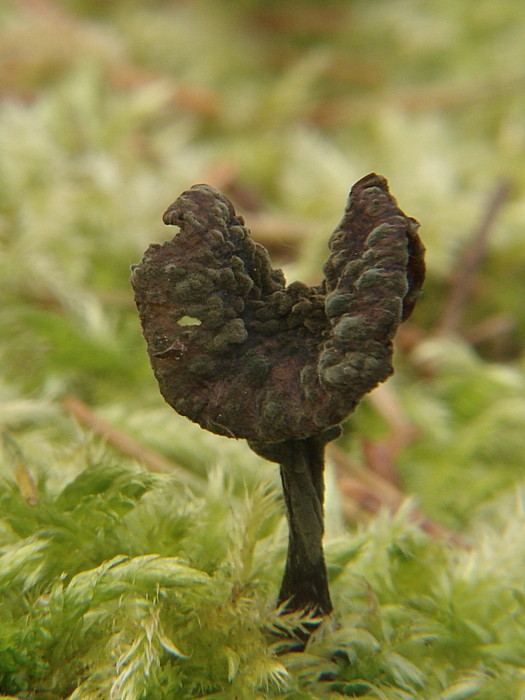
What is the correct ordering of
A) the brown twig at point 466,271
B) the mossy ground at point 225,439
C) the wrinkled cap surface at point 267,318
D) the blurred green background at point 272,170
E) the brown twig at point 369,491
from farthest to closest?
the brown twig at point 466,271
the blurred green background at point 272,170
the brown twig at point 369,491
the mossy ground at point 225,439
the wrinkled cap surface at point 267,318

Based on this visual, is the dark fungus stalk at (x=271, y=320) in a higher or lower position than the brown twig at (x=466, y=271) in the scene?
lower

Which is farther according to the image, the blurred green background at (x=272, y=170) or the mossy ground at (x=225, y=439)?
the blurred green background at (x=272, y=170)

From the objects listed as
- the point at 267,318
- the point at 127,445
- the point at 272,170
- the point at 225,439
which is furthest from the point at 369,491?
the point at 272,170

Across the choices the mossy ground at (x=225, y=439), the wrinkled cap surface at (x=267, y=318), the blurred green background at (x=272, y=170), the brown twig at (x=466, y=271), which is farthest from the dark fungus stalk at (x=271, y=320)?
the brown twig at (x=466, y=271)

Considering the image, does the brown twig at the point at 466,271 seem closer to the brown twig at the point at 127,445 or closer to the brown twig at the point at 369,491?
the brown twig at the point at 369,491

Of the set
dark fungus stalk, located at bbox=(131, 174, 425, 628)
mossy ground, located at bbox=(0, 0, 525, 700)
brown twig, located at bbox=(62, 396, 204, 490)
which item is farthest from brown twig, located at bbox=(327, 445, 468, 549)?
dark fungus stalk, located at bbox=(131, 174, 425, 628)

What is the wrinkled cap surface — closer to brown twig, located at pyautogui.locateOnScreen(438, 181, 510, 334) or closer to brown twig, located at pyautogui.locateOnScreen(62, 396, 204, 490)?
brown twig, located at pyautogui.locateOnScreen(62, 396, 204, 490)
